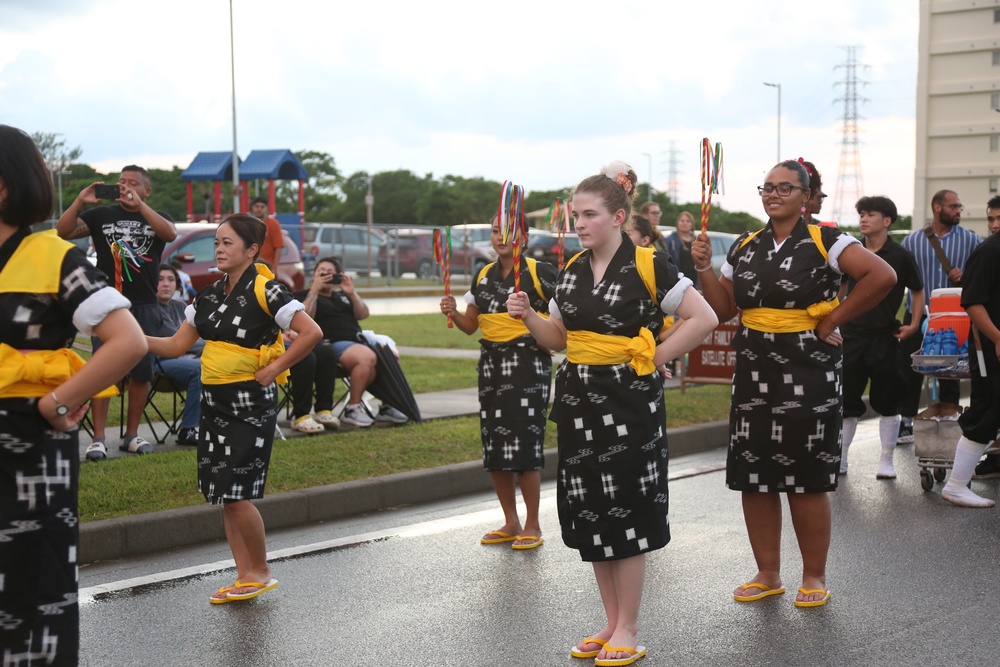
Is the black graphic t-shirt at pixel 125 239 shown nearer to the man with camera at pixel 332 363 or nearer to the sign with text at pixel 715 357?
the man with camera at pixel 332 363

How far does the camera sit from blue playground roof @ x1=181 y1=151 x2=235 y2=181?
3919 cm

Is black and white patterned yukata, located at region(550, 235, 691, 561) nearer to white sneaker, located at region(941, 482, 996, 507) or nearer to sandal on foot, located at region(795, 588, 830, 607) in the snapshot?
sandal on foot, located at region(795, 588, 830, 607)

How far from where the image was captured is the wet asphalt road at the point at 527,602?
5203mm

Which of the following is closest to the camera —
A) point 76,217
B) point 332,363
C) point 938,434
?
point 938,434

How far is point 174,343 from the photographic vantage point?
5859mm

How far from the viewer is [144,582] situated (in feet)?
21.1

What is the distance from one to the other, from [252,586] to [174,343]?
50.6 inches

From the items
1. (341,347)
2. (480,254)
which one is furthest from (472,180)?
(341,347)

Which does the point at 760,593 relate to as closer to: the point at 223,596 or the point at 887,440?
the point at 223,596

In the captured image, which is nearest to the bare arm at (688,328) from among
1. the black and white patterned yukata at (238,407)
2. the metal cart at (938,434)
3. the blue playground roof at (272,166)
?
the black and white patterned yukata at (238,407)

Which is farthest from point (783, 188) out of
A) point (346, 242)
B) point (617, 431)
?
point (346, 242)

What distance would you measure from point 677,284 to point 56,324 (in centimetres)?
258

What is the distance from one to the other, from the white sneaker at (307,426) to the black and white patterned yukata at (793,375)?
5471 mm

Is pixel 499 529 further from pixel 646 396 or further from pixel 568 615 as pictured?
pixel 646 396
